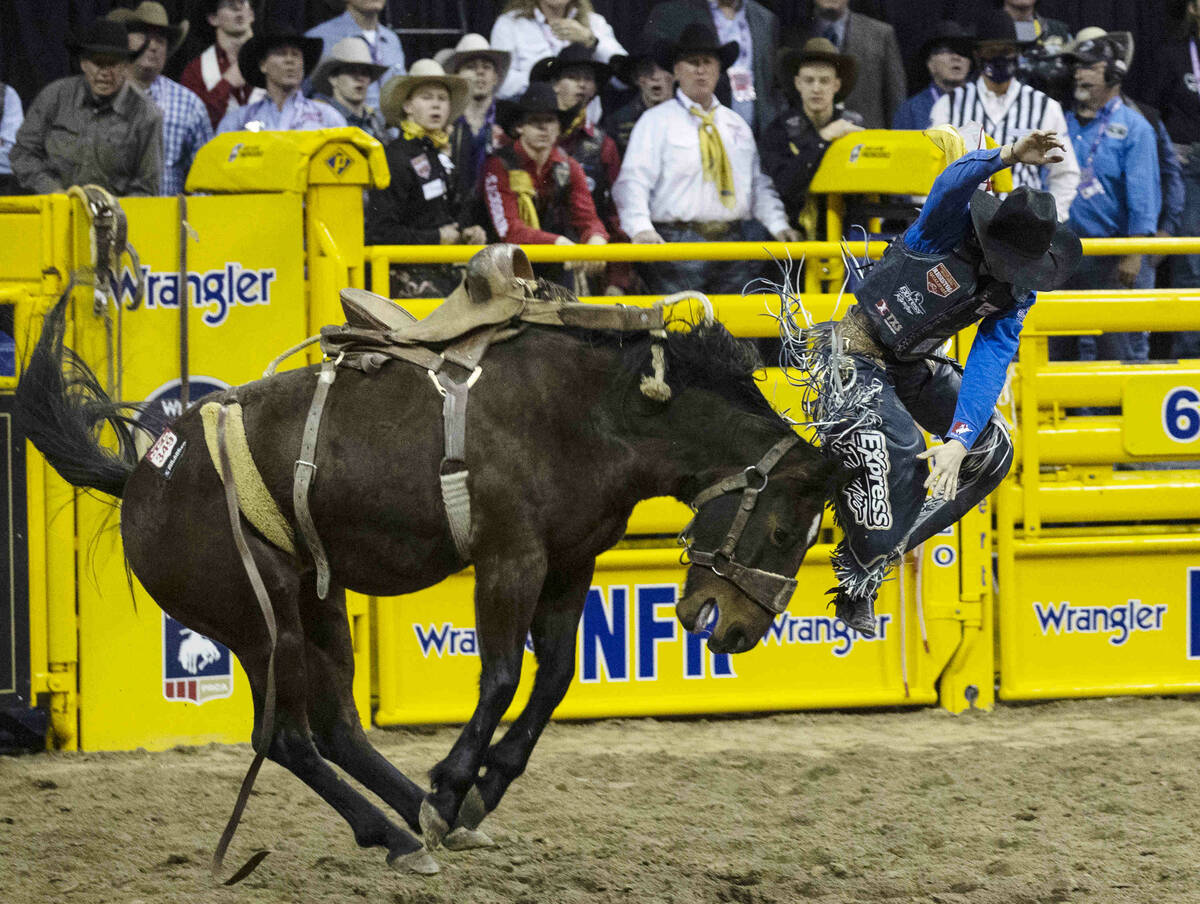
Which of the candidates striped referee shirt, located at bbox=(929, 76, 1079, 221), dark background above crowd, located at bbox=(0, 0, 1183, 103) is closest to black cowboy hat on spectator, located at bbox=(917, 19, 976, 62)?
dark background above crowd, located at bbox=(0, 0, 1183, 103)

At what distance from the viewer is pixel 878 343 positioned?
4207 mm

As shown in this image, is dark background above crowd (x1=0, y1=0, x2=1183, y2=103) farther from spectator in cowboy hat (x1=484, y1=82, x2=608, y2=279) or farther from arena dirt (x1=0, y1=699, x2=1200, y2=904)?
arena dirt (x1=0, y1=699, x2=1200, y2=904)

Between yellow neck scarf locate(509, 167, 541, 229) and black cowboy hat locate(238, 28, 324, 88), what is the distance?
1.25 meters

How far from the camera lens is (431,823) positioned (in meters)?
3.78

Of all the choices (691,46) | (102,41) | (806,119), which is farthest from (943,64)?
(102,41)

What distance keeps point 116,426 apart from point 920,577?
3.08 metres

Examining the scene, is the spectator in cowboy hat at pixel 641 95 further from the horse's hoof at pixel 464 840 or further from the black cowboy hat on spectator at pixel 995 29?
the horse's hoof at pixel 464 840

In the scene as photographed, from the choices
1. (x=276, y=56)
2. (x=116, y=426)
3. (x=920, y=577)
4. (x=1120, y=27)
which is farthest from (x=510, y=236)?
(x=1120, y=27)

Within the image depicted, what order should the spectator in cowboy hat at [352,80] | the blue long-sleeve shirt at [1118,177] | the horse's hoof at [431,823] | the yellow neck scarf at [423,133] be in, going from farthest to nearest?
1. the blue long-sleeve shirt at [1118,177]
2. the spectator in cowboy hat at [352,80]
3. the yellow neck scarf at [423,133]
4. the horse's hoof at [431,823]

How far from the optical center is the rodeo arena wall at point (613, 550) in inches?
217

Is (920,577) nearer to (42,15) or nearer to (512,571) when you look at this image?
(512,571)

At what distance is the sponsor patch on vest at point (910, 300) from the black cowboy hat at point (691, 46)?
358cm

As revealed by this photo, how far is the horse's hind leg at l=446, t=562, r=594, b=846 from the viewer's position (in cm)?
391

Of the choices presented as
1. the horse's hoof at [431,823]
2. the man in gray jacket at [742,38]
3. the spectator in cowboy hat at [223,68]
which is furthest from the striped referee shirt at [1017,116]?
the horse's hoof at [431,823]
